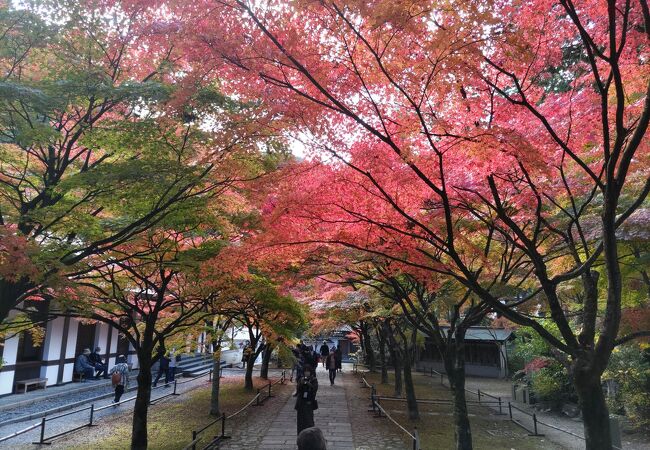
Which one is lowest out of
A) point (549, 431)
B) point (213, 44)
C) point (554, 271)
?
point (549, 431)

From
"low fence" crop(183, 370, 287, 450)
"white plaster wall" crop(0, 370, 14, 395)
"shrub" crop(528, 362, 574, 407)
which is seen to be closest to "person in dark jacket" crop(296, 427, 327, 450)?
"low fence" crop(183, 370, 287, 450)

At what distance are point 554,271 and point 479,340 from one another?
74.1 feet

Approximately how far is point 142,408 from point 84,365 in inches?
471

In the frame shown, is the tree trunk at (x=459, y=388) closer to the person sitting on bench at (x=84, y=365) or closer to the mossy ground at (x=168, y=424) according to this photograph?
the mossy ground at (x=168, y=424)

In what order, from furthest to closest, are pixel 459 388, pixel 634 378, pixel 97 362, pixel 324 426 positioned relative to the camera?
pixel 97 362 → pixel 634 378 → pixel 324 426 → pixel 459 388

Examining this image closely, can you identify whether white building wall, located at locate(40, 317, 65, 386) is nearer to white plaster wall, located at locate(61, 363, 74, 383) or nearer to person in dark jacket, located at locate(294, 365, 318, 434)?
white plaster wall, located at locate(61, 363, 74, 383)

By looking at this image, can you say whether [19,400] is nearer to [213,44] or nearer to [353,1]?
[213,44]

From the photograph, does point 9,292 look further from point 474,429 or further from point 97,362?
point 97,362

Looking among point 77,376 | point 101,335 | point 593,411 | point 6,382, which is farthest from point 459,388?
point 101,335

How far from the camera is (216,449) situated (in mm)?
10141

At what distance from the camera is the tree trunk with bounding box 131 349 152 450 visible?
9656mm

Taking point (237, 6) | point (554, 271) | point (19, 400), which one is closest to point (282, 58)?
point (237, 6)

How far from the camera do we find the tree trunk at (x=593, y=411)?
5.11 metres

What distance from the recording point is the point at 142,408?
983 cm
